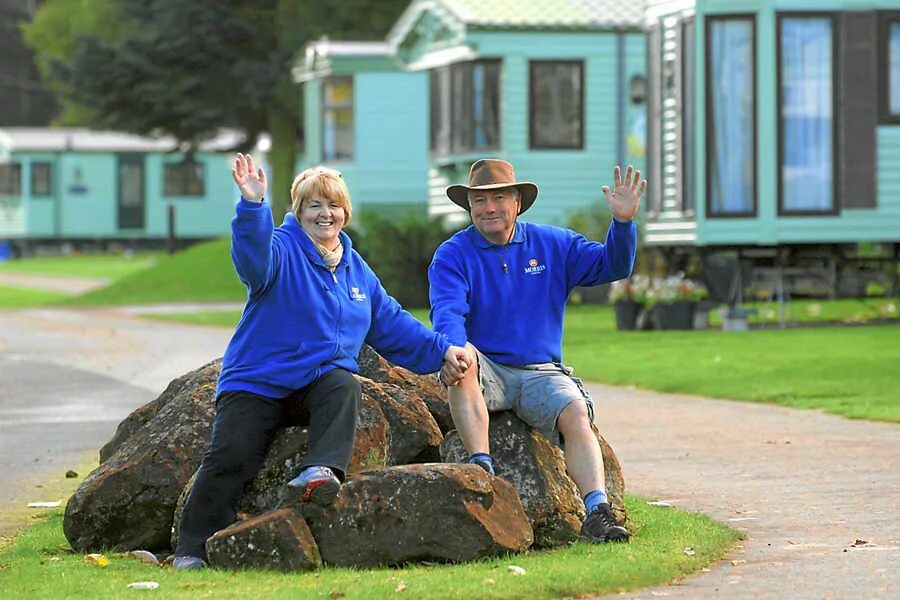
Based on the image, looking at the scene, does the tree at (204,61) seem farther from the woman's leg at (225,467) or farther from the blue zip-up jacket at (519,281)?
the woman's leg at (225,467)

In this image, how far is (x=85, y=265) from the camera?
200 ft

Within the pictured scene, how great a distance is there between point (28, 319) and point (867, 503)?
23833 mm

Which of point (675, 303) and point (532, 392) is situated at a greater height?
point (532, 392)

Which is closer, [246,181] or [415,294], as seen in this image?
[246,181]

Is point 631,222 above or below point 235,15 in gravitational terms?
below

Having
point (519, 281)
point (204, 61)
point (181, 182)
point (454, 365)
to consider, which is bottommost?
point (454, 365)

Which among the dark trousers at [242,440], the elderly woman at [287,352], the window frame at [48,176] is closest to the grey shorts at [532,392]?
the elderly woman at [287,352]

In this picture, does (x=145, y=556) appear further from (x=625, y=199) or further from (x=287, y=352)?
(x=625, y=199)

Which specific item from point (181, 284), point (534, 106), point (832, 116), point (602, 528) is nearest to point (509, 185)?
point (602, 528)

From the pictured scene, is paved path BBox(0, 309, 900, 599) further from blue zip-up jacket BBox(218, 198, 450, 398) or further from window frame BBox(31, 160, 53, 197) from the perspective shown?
window frame BBox(31, 160, 53, 197)

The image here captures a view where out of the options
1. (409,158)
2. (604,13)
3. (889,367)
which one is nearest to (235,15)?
(409,158)

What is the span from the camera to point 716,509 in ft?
32.0

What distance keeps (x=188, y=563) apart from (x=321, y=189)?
5.37ft

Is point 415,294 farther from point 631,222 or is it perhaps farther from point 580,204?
point 631,222
